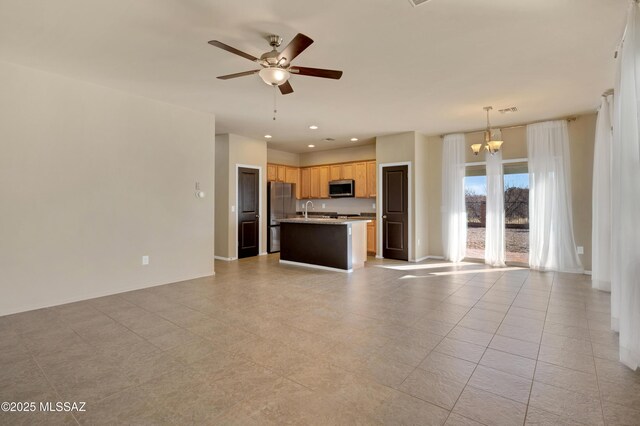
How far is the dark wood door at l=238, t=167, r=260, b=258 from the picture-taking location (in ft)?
23.7

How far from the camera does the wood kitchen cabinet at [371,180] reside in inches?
310

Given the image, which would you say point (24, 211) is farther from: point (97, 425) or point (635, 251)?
point (635, 251)

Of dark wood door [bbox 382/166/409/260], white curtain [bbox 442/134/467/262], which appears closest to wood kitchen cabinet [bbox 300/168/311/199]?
dark wood door [bbox 382/166/409/260]

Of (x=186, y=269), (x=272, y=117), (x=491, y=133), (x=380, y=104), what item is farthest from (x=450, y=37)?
(x=186, y=269)

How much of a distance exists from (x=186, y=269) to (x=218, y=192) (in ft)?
8.05

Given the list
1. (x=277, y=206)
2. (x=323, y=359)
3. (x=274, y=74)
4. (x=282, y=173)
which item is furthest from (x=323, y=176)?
(x=323, y=359)

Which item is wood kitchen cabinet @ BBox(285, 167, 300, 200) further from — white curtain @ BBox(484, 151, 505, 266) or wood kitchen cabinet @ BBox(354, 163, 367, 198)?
white curtain @ BBox(484, 151, 505, 266)

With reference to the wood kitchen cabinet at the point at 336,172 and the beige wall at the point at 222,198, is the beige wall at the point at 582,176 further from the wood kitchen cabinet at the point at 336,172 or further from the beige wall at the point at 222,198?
the beige wall at the point at 222,198

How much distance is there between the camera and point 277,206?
817cm

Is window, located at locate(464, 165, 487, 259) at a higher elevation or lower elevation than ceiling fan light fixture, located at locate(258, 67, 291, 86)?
lower

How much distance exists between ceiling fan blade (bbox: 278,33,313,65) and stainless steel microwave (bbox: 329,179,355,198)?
560 centimetres

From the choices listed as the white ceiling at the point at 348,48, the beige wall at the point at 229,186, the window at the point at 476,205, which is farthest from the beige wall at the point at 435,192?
the beige wall at the point at 229,186

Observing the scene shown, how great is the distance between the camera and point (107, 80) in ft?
12.9

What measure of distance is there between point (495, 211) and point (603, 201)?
2000mm
